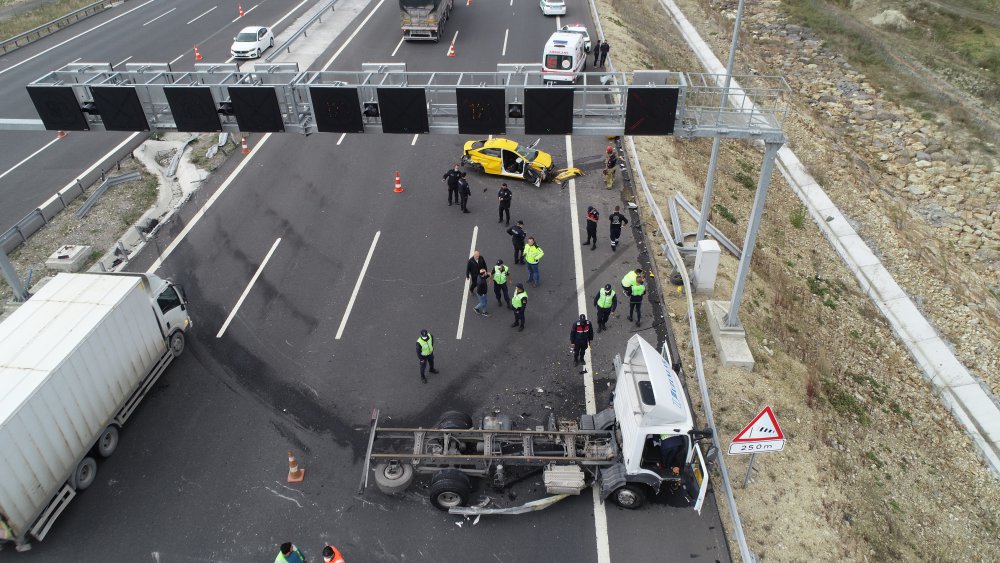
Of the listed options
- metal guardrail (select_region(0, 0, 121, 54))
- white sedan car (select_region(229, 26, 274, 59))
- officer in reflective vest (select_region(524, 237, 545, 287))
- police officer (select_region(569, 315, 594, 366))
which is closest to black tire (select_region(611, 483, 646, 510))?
police officer (select_region(569, 315, 594, 366))

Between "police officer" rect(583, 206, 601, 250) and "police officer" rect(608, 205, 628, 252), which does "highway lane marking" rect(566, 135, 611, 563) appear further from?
"police officer" rect(608, 205, 628, 252)

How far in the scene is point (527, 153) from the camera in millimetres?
23234

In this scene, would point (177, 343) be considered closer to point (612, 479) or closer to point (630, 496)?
point (612, 479)

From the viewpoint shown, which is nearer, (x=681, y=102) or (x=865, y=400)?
(x=681, y=102)

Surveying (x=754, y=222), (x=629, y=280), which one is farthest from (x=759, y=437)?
(x=629, y=280)

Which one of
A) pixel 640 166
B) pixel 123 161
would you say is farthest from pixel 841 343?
pixel 123 161

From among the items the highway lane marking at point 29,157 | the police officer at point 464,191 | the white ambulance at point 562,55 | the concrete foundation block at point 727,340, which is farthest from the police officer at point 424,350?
the highway lane marking at point 29,157

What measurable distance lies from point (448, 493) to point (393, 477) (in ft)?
3.74

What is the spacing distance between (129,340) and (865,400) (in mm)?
17941

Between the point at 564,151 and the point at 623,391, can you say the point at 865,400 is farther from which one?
the point at 564,151

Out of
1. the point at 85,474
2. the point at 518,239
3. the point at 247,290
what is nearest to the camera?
the point at 85,474

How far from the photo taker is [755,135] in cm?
1348

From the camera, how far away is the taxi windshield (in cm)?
2304

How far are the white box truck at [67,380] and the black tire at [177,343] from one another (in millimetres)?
520
